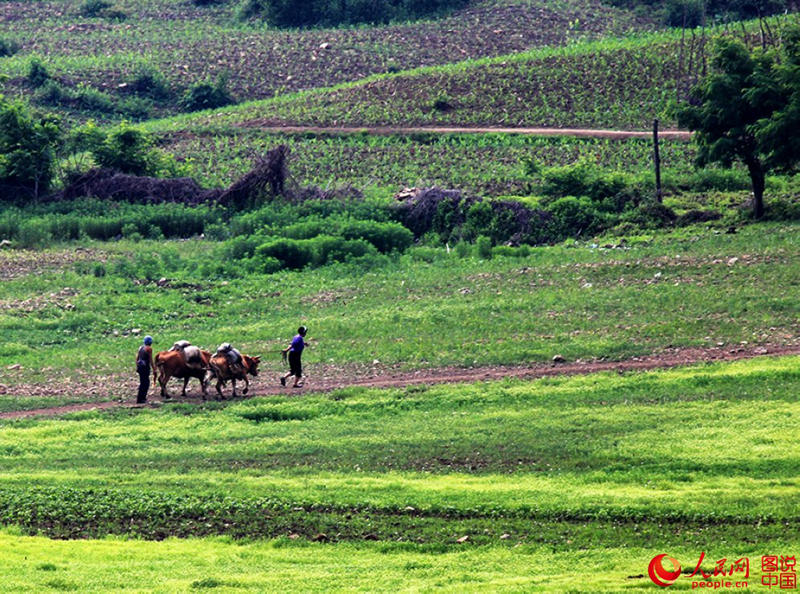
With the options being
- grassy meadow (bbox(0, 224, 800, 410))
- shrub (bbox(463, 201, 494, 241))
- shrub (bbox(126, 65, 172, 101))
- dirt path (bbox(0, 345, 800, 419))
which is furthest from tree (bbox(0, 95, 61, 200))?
shrub (bbox(126, 65, 172, 101))

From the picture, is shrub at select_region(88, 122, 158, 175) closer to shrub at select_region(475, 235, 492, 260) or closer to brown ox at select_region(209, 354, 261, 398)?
shrub at select_region(475, 235, 492, 260)

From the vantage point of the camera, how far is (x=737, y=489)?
16344mm

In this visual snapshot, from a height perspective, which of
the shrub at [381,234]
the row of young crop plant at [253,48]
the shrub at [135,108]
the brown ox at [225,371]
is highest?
the row of young crop plant at [253,48]

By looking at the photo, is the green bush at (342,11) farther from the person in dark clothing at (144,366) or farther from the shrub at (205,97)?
the person in dark clothing at (144,366)

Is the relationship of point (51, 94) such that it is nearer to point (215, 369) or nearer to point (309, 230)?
point (309, 230)

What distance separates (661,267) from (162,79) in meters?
45.0

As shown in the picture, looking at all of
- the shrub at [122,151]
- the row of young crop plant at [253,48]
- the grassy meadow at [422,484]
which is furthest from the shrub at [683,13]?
the grassy meadow at [422,484]

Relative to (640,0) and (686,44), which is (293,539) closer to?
(686,44)

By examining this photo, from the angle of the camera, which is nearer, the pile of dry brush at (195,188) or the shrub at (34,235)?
the shrub at (34,235)

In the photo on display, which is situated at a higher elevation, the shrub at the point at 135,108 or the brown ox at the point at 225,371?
the shrub at the point at 135,108

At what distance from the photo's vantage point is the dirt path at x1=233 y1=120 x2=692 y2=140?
5175 cm

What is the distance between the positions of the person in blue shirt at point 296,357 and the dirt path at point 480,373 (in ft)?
0.77

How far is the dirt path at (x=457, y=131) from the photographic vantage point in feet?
170

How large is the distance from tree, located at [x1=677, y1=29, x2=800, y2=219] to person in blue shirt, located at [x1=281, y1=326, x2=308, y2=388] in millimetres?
16956
